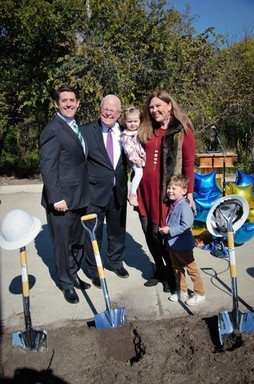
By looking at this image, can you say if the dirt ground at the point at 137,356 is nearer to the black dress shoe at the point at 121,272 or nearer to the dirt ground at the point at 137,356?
the dirt ground at the point at 137,356

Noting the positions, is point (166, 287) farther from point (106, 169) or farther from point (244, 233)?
point (244, 233)

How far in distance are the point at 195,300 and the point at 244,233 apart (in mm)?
1504

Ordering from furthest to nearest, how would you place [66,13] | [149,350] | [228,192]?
[66,13] → [228,192] → [149,350]

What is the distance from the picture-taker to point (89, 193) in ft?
11.8

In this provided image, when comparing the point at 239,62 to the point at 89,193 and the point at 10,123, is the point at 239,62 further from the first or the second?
the point at 89,193

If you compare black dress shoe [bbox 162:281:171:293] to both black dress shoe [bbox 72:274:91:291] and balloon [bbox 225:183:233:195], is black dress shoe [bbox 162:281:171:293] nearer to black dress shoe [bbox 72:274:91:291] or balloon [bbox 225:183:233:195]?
black dress shoe [bbox 72:274:91:291]

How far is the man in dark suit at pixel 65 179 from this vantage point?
324 cm

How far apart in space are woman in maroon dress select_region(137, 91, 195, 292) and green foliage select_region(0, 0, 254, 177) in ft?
16.5

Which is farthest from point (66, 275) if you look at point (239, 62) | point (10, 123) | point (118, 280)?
point (239, 62)

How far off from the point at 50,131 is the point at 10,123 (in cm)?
751

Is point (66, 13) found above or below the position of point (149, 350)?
above

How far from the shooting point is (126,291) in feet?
12.6

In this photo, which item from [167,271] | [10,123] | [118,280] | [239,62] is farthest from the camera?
[239,62]

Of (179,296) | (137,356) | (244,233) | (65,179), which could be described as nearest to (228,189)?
(244,233)
